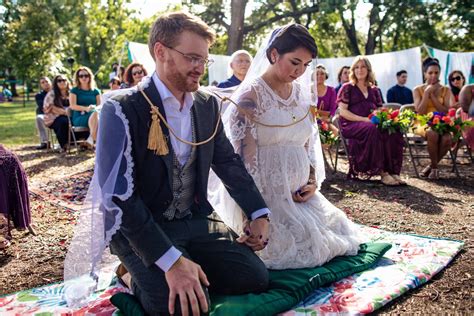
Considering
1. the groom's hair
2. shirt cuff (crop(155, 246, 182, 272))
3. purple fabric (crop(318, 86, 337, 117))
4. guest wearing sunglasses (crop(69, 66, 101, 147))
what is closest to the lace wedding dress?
the groom's hair

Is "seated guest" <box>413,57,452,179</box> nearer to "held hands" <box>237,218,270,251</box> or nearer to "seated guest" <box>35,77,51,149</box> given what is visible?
"held hands" <box>237,218,270,251</box>

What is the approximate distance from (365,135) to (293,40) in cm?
394

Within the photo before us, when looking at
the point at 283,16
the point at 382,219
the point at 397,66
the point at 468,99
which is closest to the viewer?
the point at 382,219

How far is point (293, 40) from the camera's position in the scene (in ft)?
10.6

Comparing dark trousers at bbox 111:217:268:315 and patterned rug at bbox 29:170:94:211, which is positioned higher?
dark trousers at bbox 111:217:268:315

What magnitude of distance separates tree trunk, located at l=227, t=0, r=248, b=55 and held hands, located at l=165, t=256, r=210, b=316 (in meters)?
14.6

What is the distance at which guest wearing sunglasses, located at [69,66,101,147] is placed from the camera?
9.90 m

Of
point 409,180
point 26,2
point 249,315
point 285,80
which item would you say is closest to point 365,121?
point 409,180

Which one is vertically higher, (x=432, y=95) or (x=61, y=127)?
(x=432, y=95)

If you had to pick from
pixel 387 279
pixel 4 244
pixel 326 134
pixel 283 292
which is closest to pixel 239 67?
pixel 326 134

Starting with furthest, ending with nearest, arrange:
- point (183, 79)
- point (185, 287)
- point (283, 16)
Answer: point (283, 16), point (183, 79), point (185, 287)

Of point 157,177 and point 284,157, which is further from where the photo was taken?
point 284,157

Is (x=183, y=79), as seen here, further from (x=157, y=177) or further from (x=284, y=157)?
(x=284, y=157)

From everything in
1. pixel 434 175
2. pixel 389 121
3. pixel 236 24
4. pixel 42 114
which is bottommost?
pixel 434 175
